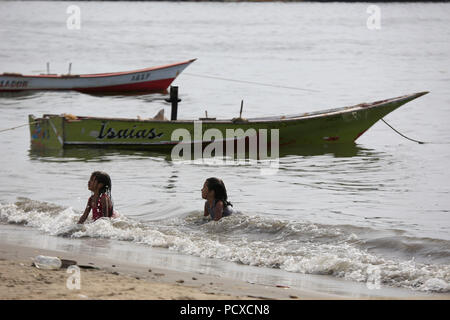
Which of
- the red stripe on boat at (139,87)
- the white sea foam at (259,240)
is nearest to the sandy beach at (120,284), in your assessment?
the white sea foam at (259,240)

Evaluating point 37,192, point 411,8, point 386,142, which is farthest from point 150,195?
point 411,8

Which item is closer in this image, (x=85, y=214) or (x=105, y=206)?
(x=85, y=214)

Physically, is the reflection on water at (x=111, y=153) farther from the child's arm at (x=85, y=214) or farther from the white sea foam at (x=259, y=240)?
the child's arm at (x=85, y=214)

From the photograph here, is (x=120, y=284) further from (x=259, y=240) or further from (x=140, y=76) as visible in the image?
(x=140, y=76)

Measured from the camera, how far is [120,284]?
819 cm

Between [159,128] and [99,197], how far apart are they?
8.67 metres

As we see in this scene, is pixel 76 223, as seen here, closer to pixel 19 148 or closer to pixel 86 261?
pixel 86 261

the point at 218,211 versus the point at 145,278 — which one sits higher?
the point at 218,211

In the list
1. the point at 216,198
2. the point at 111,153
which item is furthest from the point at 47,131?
the point at 216,198

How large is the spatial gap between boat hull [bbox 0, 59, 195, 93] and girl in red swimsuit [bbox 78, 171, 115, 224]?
73.2 ft

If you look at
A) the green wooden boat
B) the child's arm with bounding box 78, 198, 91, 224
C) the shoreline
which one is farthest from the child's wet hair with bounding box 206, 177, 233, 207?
the green wooden boat

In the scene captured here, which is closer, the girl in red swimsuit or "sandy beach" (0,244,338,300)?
"sandy beach" (0,244,338,300)

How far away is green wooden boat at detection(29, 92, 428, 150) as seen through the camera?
2086 centimetres

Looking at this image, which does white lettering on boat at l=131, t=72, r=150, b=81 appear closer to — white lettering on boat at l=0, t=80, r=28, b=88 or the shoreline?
white lettering on boat at l=0, t=80, r=28, b=88
